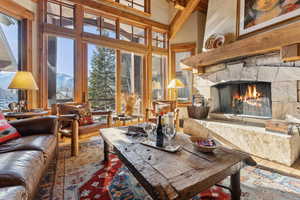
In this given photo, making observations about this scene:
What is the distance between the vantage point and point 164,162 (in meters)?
1.07

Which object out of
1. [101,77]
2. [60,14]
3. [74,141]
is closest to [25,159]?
[74,141]

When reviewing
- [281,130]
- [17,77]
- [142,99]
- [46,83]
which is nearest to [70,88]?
[46,83]

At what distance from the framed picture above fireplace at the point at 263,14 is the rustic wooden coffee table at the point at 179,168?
2442mm

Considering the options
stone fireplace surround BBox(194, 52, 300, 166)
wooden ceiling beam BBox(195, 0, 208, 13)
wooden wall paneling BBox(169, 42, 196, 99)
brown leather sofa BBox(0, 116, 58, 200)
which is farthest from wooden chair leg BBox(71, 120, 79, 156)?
wooden ceiling beam BBox(195, 0, 208, 13)

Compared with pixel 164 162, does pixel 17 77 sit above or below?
above

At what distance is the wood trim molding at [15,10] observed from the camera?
2594 millimetres

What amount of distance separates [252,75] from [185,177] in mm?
2614

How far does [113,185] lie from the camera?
61.7 inches

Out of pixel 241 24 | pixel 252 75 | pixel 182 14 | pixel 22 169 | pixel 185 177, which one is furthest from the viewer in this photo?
pixel 182 14

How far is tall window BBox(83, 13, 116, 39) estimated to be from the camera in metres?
Result: 3.67

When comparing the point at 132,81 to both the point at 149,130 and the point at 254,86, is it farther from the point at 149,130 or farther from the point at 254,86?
the point at 254,86

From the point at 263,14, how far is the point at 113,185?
347cm

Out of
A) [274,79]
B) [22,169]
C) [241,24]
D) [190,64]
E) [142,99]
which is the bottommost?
[22,169]

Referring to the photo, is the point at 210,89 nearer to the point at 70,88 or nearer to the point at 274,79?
the point at 274,79
